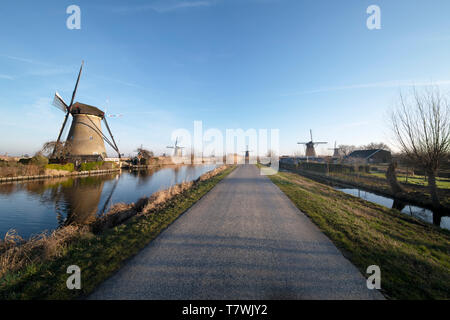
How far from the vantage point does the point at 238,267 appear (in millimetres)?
3287

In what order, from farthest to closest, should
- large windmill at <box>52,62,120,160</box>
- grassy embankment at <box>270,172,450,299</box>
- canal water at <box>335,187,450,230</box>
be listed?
large windmill at <box>52,62,120,160</box> < canal water at <box>335,187,450,230</box> < grassy embankment at <box>270,172,450,299</box>

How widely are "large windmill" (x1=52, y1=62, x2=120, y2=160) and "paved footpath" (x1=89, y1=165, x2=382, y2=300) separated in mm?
36095

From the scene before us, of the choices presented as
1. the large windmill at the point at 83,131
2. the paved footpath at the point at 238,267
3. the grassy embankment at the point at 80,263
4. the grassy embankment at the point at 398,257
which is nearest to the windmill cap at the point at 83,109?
the large windmill at the point at 83,131

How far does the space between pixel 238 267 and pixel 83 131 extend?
135ft

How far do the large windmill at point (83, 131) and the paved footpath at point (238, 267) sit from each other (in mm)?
36095

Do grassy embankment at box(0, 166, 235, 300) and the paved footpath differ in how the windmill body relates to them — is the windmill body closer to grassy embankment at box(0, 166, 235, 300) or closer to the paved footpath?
grassy embankment at box(0, 166, 235, 300)

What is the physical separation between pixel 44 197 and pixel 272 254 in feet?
55.2

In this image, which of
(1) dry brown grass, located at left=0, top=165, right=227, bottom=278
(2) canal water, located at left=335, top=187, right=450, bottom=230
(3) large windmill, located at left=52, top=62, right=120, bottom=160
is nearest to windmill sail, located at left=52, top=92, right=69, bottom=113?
(3) large windmill, located at left=52, top=62, right=120, bottom=160

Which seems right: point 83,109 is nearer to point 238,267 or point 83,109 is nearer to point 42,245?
point 42,245

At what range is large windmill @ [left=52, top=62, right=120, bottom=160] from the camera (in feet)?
103

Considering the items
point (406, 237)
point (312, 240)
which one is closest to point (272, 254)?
point (312, 240)

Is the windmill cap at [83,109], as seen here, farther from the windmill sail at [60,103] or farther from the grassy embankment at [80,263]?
the grassy embankment at [80,263]
